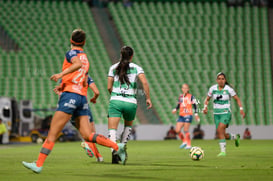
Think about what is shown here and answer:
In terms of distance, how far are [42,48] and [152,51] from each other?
7526mm

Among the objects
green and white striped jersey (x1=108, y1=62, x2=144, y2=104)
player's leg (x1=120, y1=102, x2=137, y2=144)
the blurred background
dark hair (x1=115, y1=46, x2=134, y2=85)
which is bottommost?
player's leg (x1=120, y1=102, x2=137, y2=144)

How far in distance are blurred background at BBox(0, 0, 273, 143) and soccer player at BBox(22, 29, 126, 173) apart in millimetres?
21613

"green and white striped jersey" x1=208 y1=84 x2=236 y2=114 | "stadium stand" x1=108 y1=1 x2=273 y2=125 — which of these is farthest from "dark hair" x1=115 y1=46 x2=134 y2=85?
"stadium stand" x1=108 y1=1 x2=273 y2=125

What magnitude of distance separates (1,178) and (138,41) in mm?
30778

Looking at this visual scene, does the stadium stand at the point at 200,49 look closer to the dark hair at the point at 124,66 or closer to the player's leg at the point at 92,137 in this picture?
the dark hair at the point at 124,66

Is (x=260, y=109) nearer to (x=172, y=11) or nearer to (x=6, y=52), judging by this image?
(x=172, y=11)

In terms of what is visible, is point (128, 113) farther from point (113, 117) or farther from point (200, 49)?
point (200, 49)

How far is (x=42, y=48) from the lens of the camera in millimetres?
37062

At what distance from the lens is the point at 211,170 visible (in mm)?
9422

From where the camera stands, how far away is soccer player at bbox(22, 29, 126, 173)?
857 centimetres

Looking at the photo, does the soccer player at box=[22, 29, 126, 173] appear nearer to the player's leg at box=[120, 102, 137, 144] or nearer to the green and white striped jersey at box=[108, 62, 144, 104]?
the player's leg at box=[120, 102, 137, 144]

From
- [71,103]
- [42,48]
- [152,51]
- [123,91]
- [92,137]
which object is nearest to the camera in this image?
[71,103]

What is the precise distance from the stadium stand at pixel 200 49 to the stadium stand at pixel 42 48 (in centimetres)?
246

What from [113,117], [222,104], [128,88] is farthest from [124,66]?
[222,104]
